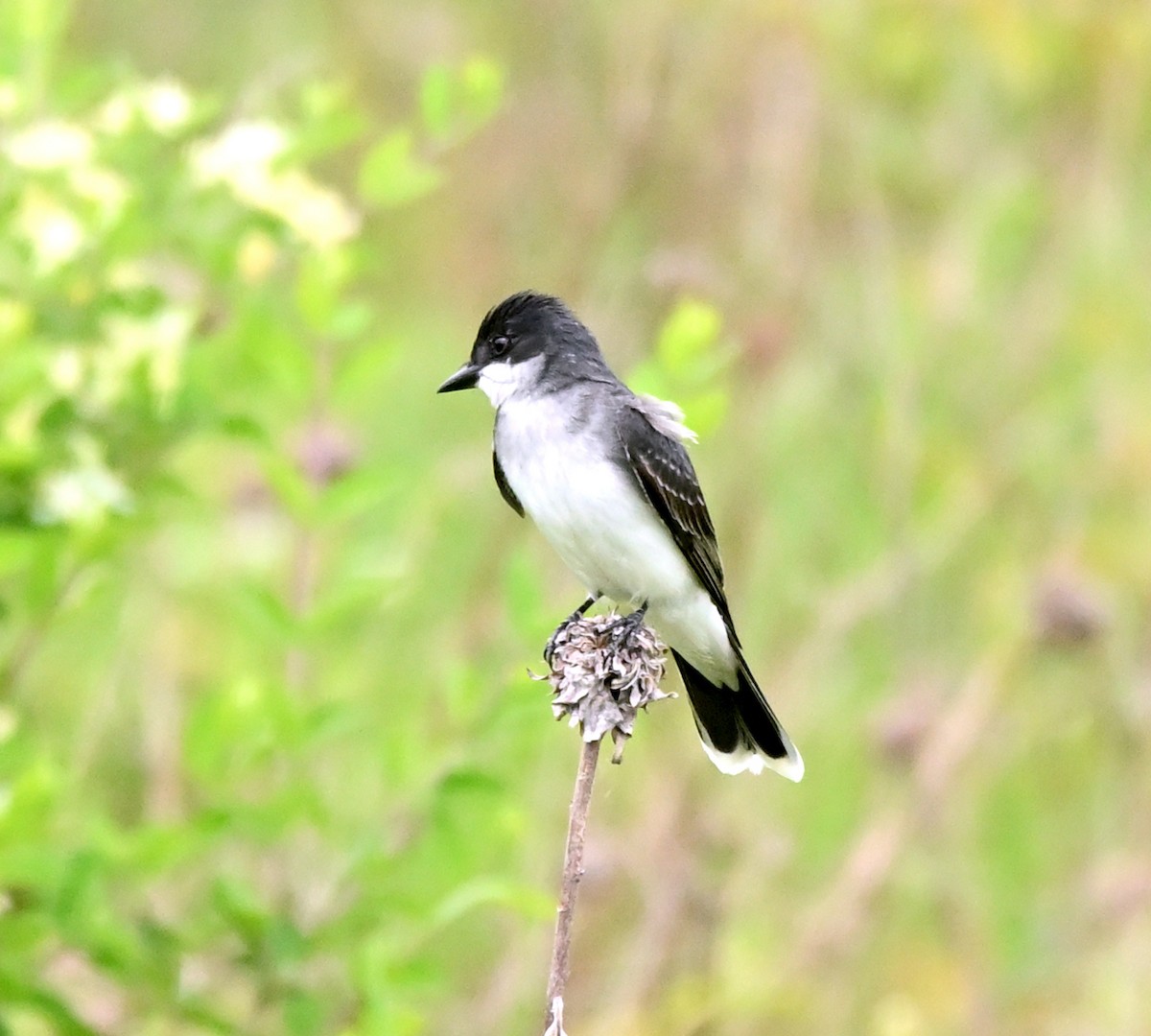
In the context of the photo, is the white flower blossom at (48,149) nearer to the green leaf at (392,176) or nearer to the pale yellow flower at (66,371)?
the pale yellow flower at (66,371)

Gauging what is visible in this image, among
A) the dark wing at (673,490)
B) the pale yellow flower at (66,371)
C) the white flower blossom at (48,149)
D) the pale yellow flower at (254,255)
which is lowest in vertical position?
the pale yellow flower at (66,371)

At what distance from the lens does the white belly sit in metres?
4.18

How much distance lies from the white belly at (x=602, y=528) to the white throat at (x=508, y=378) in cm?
7

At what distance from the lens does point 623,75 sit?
19.5ft

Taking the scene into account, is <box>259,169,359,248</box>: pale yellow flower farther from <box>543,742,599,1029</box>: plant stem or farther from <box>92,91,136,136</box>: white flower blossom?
<box>543,742,599,1029</box>: plant stem

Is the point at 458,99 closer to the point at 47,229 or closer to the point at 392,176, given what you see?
the point at 392,176

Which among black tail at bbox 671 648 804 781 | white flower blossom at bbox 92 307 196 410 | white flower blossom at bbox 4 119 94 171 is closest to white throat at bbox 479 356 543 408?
black tail at bbox 671 648 804 781

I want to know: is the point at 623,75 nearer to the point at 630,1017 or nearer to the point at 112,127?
the point at 112,127

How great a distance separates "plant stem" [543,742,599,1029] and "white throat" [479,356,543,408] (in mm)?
2232

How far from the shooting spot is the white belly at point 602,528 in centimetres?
418

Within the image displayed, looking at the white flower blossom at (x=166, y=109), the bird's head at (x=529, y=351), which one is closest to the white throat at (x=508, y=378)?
the bird's head at (x=529, y=351)

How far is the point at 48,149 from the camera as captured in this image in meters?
3.87

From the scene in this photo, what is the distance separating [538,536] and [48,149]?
2.44 m

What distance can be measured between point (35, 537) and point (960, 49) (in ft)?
13.6
